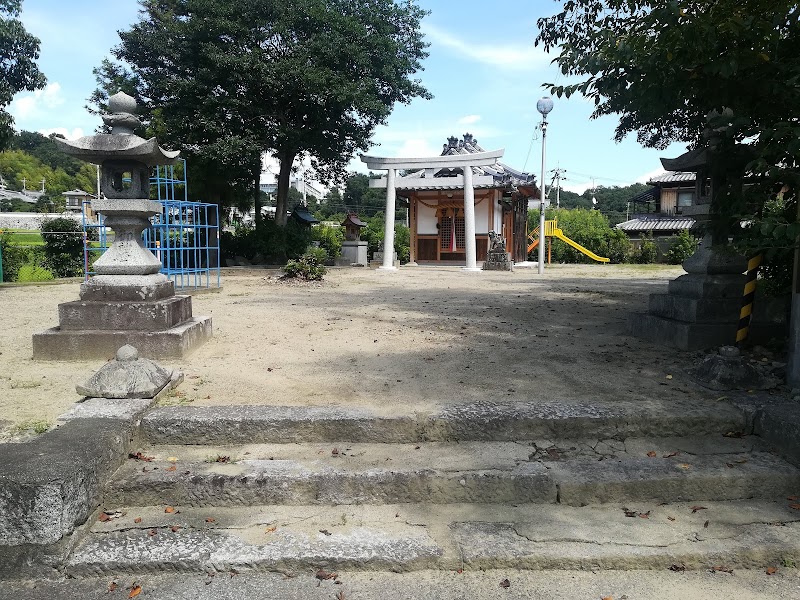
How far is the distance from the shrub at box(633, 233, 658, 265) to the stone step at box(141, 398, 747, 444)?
27.3 m

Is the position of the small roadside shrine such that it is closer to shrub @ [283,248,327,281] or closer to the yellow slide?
the yellow slide

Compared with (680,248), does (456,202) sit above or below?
above

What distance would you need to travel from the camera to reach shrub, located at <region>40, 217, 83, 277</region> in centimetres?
1581

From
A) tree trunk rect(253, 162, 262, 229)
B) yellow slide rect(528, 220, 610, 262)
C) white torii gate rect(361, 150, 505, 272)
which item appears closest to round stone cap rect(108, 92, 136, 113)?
white torii gate rect(361, 150, 505, 272)

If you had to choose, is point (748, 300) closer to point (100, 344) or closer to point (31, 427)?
point (31, 427)

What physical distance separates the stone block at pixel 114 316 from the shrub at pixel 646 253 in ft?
91.0

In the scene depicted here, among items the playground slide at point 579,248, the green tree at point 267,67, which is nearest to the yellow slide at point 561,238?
the playground slide at point 579,248

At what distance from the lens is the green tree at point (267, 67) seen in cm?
1803

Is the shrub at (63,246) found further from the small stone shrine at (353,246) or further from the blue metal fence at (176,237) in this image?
the small stone shrine at (353,246)

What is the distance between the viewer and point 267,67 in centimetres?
1788

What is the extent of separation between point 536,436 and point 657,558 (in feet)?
3.59

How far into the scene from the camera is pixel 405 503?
9.76ft

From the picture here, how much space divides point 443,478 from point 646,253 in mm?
28738

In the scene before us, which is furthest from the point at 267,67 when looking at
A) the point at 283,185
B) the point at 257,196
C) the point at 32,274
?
the point at 32,274
